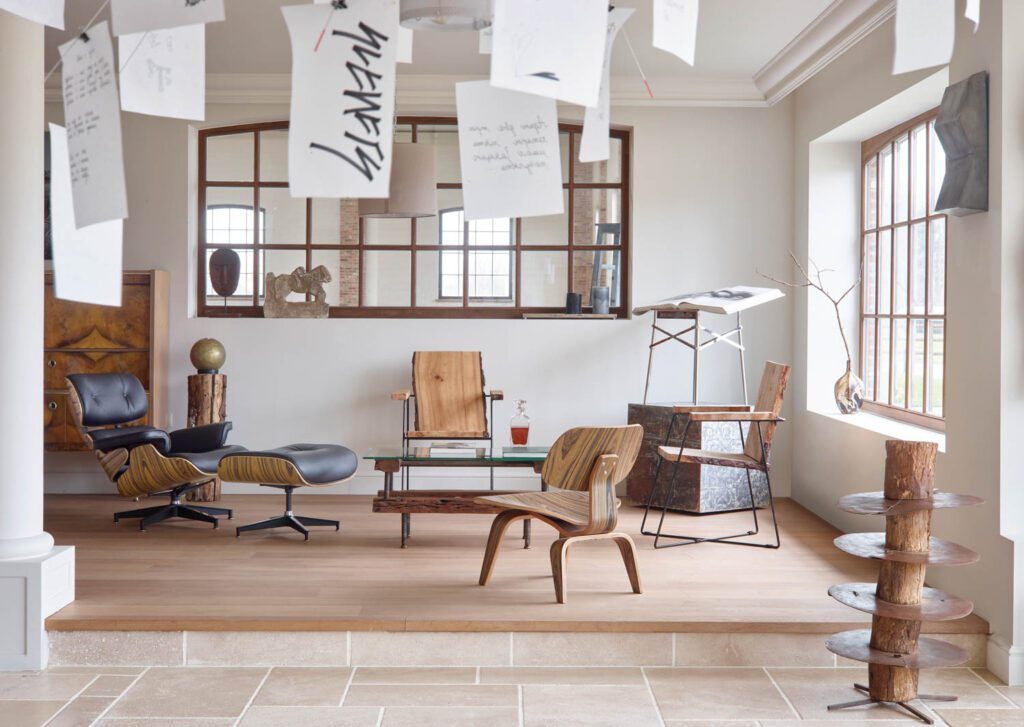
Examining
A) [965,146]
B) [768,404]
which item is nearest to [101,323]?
[768,404]

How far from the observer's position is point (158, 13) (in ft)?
Answer: 6.56

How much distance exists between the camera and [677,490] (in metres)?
6.23

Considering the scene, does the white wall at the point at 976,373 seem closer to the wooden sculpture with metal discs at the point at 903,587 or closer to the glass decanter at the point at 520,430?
the wooden sculpture with metal discs at the point at 903,587

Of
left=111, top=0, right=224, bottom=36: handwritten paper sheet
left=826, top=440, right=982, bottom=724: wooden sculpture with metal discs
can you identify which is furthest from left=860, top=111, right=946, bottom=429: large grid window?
left=111, top=0, right=224, bottom=36: handwritten paper sheet

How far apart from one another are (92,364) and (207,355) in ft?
2.41

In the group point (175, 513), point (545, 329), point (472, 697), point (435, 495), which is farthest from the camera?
point (545, 329)

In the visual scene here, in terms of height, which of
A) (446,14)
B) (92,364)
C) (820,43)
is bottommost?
(92,364)

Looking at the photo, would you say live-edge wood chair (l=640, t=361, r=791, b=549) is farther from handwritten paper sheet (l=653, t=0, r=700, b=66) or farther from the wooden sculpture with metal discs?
handwritten paper sheet (l=653, t=0, r=700, b=66)

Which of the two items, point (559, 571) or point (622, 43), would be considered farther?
point (622, 43)

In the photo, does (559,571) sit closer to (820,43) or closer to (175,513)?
(175,513)

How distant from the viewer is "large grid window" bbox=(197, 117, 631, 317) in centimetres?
705

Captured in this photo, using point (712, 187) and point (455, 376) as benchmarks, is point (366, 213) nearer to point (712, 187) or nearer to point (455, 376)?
point (455, 376)

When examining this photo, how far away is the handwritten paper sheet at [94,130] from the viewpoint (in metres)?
2.12

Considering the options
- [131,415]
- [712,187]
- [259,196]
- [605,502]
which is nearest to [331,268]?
[259,196]
